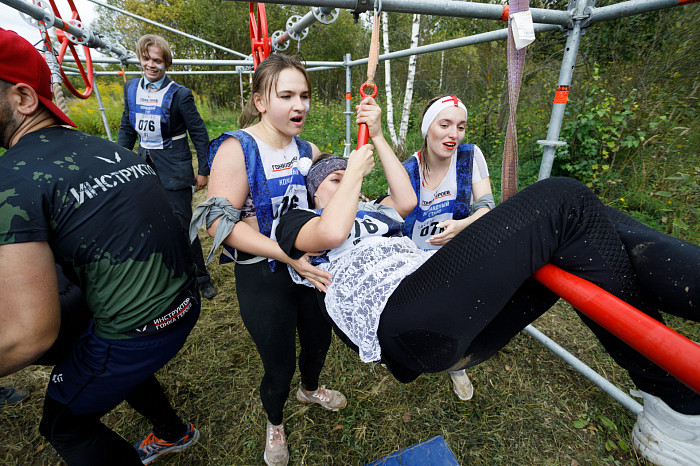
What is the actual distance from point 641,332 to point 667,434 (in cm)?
Result: 95

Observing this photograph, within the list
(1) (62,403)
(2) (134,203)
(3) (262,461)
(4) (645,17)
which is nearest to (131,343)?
(1) (62,403)

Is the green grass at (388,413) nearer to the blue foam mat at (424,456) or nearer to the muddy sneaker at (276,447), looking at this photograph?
the muddy sneaker at (276,447)

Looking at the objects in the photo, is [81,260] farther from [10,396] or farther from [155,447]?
[10,396]

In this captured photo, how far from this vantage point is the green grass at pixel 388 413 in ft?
5.96

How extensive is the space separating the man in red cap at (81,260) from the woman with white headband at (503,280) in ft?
1.85

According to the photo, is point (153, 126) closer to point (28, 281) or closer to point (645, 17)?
point (28, 281)

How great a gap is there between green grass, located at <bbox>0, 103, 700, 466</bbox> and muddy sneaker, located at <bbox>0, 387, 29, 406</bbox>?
5 cm

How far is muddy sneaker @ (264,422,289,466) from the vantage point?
1.74 metres

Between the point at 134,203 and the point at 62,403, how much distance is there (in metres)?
0.81

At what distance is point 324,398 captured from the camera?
2055mm

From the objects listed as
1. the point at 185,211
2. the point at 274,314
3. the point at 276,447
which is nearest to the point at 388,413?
the point at 276,447

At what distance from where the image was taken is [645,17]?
4211 millimetres

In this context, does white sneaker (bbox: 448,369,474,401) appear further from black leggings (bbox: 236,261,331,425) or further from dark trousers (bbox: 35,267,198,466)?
dark trousers (bbox: 35,267,198,466)

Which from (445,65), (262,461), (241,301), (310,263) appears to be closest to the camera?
(310,263)
